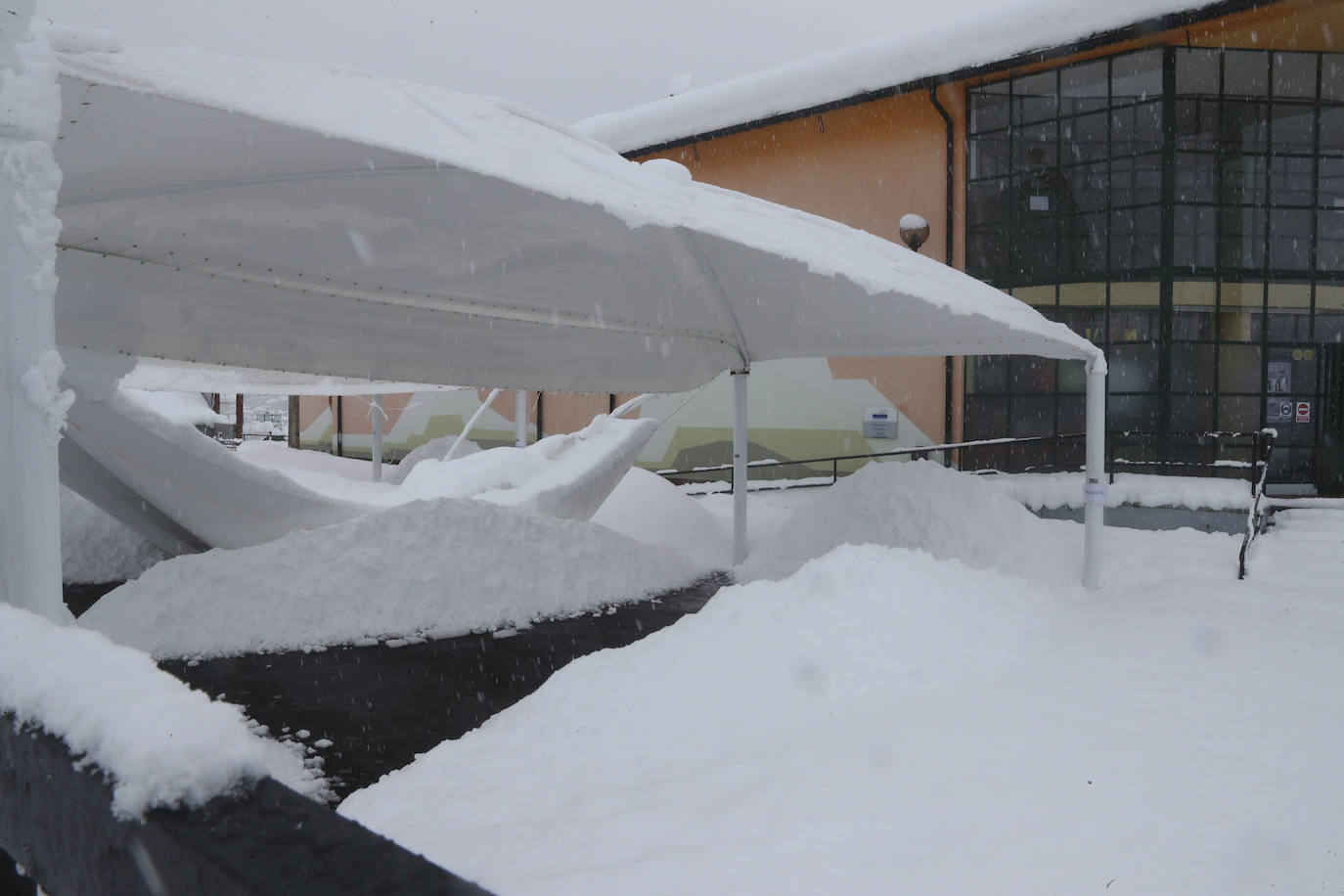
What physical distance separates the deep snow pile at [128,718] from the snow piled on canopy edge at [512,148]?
101 inches

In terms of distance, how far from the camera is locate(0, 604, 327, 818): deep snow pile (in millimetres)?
986

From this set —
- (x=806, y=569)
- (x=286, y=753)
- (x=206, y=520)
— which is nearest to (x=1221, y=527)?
(x=806, y=569)

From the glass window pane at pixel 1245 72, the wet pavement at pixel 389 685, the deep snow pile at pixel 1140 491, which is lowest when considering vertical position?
the wet pavement at pixel 389 685

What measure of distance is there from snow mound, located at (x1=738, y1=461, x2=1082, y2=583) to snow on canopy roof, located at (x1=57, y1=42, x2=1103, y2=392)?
3.90 ft

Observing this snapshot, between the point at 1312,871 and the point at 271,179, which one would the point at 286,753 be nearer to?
the point at 271,179

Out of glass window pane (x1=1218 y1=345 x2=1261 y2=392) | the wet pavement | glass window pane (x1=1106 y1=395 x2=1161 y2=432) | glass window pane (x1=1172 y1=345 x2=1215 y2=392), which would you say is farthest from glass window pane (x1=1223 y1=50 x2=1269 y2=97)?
the wet pavement

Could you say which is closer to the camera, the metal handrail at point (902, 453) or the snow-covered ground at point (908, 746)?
the snow-covered ground at point (908, 746)

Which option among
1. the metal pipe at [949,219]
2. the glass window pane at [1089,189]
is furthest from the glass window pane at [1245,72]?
the glass window pane at [1089,189]

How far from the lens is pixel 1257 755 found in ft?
10.3

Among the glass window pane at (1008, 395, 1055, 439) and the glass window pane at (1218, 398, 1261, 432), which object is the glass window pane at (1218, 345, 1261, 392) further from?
the glass window pane at (1008, 395, 1055, 439)

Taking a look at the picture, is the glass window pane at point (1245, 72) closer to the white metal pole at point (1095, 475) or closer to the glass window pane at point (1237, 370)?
the white metal pole at point (1095, 475)

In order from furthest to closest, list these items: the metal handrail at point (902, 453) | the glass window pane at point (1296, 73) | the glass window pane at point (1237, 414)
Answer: the glass window pane at point (1237, 414) < the glass window pane at point (1296, 73) < the metal handrail at point (902, 453)

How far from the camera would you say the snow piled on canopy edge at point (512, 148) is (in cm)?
353

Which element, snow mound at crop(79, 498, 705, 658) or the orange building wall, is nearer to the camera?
snow mound at crop(79, 498, 705, 658)
